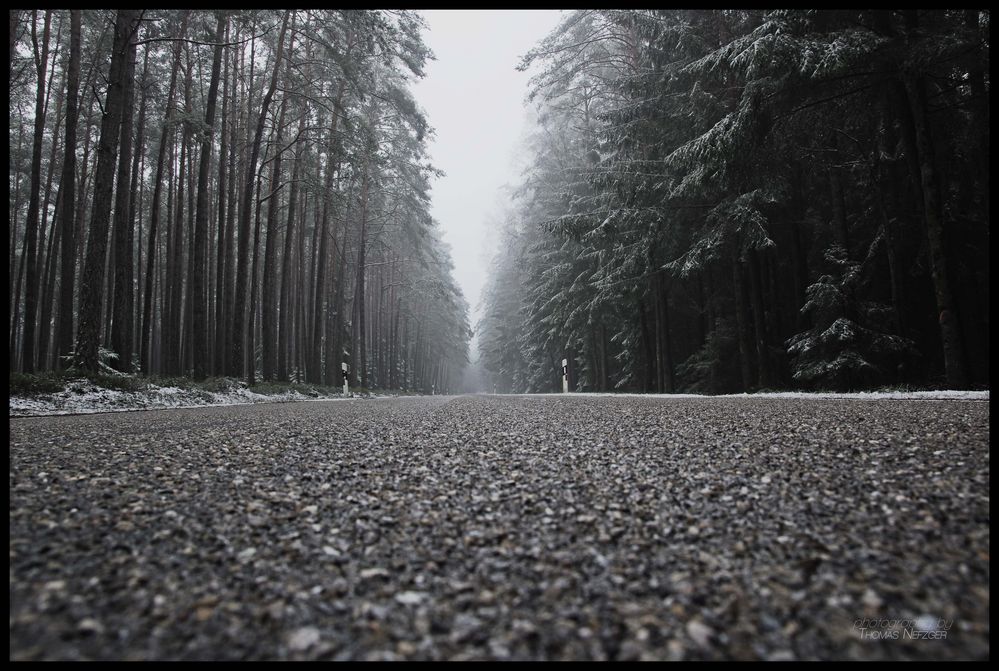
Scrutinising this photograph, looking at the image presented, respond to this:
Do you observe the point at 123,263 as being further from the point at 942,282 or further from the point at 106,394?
the point at 942,282

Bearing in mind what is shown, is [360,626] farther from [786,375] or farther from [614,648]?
[786,375]

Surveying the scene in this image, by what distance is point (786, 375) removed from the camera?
12383 millimetres

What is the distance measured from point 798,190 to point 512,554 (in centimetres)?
1365

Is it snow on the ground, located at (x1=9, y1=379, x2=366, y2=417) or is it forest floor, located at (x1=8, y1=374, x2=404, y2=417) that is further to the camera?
forest floor, located at (x1=8, y1=374, x2=404, y2=417)

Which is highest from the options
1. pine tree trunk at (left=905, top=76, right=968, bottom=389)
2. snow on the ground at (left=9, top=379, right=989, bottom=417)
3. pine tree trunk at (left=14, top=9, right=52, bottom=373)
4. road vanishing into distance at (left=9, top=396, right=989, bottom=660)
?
pine tree trunk at (left=14, top=9, right=52, bottom=373)

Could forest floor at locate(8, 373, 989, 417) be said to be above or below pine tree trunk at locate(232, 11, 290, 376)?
below

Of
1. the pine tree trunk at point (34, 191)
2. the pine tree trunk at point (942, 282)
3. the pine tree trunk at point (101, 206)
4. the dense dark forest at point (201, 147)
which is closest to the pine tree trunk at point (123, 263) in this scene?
the dense dark forest at point (201, 147)

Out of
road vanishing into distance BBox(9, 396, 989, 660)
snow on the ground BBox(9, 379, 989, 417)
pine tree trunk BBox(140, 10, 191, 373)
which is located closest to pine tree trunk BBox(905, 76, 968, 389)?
snow on the ground BBox(9, 379, 989, 417)

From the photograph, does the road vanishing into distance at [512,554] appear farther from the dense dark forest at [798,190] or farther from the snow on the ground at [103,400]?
the dense dark forest at [798,190]

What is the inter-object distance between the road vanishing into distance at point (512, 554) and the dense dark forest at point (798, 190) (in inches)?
272

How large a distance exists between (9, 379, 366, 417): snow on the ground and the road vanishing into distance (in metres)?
4.62

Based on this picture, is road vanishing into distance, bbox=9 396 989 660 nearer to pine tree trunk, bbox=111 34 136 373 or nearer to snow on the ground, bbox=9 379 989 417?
snow on the ground, bbox=9 379 989 417

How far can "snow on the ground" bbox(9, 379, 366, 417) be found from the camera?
6.35 meters
